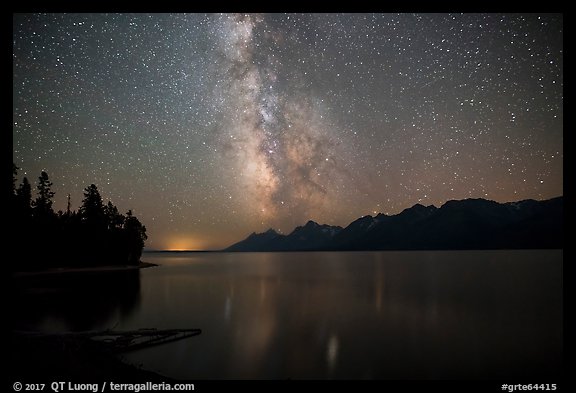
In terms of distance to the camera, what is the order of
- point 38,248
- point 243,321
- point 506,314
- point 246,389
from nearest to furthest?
point 246,389 → point 243,321 → point 506,314 → point 38,248

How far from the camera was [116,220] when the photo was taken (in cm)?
8819

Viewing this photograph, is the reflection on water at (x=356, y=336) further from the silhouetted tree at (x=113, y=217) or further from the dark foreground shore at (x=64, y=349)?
the silhouetted tree at (x=113, y=217)

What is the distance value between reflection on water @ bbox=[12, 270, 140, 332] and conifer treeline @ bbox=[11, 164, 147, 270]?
14453 millimetres

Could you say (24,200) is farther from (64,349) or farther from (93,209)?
(64,349)

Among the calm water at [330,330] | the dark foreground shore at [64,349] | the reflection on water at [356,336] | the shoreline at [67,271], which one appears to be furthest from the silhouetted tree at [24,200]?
the reflection on water at [356,336]

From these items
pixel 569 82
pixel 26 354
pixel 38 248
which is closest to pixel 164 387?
pixel 26 354

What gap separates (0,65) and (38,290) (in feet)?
150

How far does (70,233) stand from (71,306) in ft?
148

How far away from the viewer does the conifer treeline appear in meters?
57.8

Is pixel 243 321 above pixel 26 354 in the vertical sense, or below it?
below

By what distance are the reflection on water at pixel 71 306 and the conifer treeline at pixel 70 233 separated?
569 inches

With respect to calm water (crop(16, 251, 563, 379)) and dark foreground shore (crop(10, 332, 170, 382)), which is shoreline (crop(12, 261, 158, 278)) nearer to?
calm water (crop(16, 251, 563, 379))

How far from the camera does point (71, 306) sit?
3284 cm
